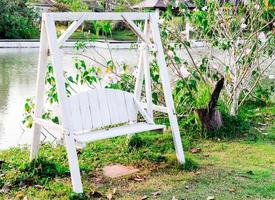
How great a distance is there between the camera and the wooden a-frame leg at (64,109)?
3.43 metres

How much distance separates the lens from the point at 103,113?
13.1 feet

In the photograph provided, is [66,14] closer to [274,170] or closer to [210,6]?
[274,170]

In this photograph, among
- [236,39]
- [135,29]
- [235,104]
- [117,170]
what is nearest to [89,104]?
[117,170]

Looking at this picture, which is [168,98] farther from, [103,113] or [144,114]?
[103,113]

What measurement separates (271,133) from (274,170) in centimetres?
128

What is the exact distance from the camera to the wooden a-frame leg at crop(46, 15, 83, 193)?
3429mm

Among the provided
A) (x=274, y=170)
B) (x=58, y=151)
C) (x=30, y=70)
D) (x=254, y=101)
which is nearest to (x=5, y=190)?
(x=58, y=151)

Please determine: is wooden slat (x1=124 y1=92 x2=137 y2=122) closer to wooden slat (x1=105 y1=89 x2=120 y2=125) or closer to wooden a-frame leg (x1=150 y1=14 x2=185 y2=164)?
wooden slat (x1=105 y1=89 x2=120 y2=125)

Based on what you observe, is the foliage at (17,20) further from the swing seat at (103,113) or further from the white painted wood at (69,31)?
the white painted wood at (69,31)

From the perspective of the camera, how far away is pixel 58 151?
190 inches

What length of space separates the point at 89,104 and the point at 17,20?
1817 cm

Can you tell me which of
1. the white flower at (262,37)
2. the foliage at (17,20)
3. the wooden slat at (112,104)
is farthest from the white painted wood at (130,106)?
the foliage at (17,20)

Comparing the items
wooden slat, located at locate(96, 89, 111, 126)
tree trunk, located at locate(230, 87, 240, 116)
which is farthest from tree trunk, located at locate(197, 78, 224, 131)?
wooden slat, located at locate(96, 89, 111, 126)

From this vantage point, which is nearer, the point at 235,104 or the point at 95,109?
the point at 95,109
